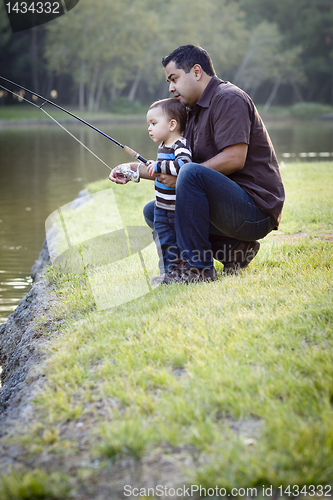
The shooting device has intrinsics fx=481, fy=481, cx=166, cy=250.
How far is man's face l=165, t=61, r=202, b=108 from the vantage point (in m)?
2.90

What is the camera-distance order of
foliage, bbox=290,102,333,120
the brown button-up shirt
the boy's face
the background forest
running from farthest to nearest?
foliage, bbox=290,102,333,120, the background forest, the boy's face, the brown button-up shirt

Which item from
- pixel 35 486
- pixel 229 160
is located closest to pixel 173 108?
pixel 229 160

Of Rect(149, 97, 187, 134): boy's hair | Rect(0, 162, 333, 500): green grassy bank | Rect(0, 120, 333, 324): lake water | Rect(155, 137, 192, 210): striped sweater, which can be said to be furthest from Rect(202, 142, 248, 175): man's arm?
Rect(0, 120, 333, 324): lake water

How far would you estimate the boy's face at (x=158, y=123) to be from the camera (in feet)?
9.87

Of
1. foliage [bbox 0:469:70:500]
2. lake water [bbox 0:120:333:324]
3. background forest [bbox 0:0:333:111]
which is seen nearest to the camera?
foliage [bbox 0:469:70:500]

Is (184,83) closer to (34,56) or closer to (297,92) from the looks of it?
(34,56)

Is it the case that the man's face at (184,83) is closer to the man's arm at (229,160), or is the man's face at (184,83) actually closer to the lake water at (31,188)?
the man's arm at (229,160)

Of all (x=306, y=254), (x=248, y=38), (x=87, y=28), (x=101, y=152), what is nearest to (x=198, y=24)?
(x=248, y=38)

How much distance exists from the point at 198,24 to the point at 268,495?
50956 mm

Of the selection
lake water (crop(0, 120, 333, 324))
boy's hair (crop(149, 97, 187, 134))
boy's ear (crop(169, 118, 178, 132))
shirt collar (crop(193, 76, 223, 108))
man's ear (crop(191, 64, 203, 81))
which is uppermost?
man's ear (crop(191, 64, 203, 81))

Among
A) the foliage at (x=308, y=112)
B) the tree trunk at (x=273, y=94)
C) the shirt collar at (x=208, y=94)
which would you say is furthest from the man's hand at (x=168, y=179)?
the tree trunk at (x=273, y=94)

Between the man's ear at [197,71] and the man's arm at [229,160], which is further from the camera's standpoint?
the man's ear at [197,71]

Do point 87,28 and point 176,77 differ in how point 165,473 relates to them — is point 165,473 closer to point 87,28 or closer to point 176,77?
point 176,77

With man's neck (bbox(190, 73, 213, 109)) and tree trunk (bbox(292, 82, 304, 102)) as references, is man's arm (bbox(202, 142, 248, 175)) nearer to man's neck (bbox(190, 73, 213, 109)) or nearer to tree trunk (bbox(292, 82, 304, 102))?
man's neck (bbox(190, 73, 213, 109))
